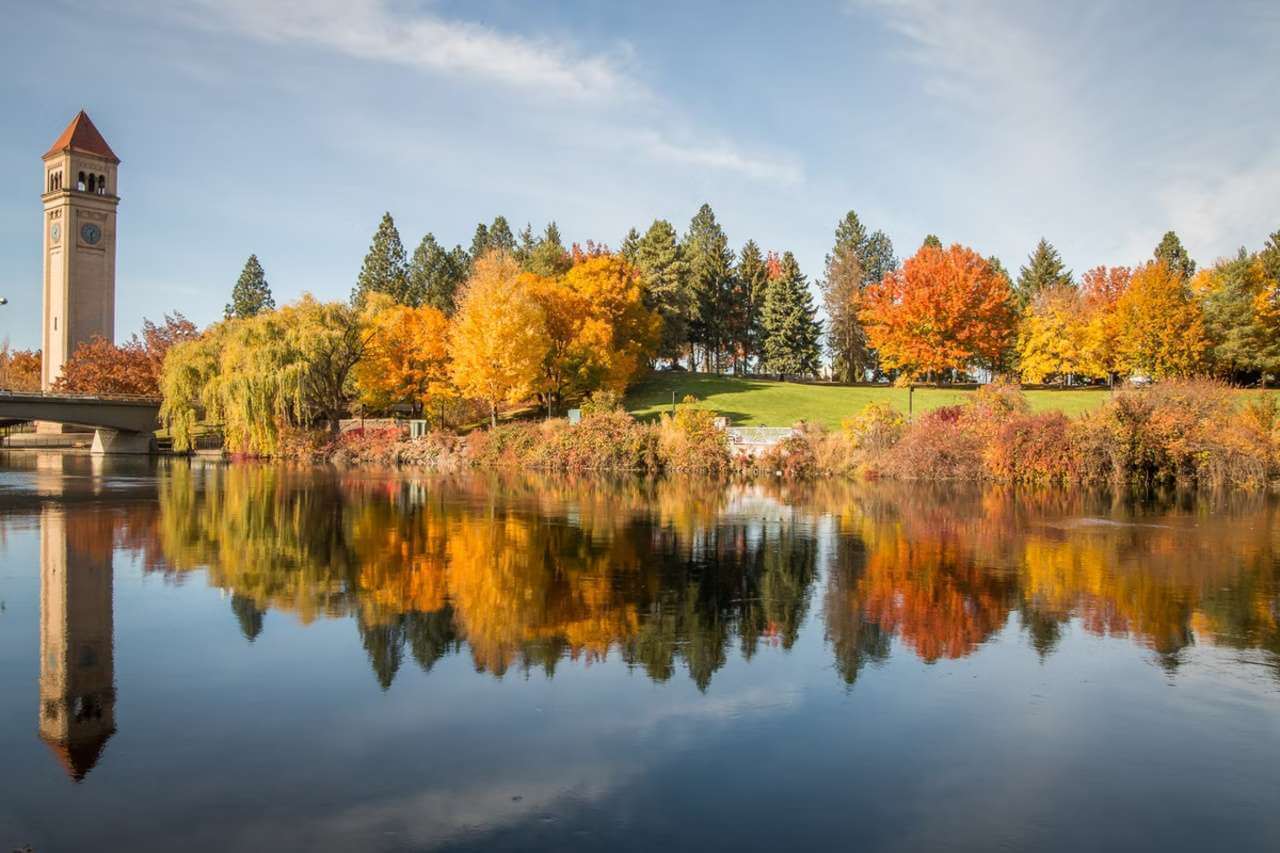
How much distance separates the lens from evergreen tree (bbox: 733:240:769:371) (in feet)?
316

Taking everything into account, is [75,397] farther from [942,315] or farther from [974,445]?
[942,315]

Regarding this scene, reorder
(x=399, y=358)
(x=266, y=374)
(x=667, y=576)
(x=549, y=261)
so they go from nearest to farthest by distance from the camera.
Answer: (x=667, y=576), (x=266, y=374), (x=399, y=358), (x=549, y=261)

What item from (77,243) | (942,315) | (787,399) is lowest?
(787,399)

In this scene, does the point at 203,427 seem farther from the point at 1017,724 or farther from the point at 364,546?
the point at 1017,724

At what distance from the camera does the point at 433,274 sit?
99188 mm

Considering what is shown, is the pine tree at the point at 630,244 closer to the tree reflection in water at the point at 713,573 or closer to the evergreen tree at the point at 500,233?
the evergreen tree at the point at 500,233

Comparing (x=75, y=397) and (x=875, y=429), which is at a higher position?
(x=75, y=397)

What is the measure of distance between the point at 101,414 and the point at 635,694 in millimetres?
64853

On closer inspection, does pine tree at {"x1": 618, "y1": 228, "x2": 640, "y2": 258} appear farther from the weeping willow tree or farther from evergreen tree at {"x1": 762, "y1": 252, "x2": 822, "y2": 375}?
the weeping willow tree

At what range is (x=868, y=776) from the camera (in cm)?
800

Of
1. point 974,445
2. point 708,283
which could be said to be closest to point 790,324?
point 708,283

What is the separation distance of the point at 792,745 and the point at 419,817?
3.41 metres

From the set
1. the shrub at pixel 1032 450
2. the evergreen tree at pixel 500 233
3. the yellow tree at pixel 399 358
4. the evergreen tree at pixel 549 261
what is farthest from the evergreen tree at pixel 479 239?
the shrub at pixel 1032 450

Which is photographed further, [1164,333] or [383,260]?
[383,260]
